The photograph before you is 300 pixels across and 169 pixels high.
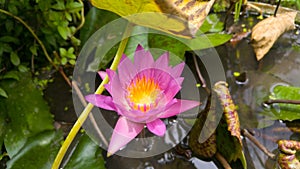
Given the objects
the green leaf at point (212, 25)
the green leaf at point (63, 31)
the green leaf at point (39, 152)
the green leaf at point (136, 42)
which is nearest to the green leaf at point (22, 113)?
the green leaf at point (39, 152)

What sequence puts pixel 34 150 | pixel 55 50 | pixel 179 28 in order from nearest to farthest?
1. pixel 179 28
2. pixel 34 150
3. pixel 55 50

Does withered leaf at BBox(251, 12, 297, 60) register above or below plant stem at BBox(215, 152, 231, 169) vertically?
above

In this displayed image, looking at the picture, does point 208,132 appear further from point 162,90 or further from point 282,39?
point 282,39

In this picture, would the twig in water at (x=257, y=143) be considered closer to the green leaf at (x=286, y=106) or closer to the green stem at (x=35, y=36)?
the green leaf at (x=286, y=106)

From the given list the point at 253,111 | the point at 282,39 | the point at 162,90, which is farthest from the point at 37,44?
the point at 282,39

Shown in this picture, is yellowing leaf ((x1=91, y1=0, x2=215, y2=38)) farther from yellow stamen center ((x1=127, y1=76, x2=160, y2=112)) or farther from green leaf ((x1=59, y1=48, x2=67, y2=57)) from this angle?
green leaf ((x1=59, y1=48, x2=67, y2=57))

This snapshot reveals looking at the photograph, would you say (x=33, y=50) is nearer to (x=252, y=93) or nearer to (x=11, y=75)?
(x=11, y=75)

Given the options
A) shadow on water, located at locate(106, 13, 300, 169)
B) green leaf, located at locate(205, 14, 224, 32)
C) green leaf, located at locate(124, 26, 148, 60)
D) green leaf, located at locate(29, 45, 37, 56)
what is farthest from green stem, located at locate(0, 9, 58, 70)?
green leaf, located at locate(205, 14, 224, 32)
